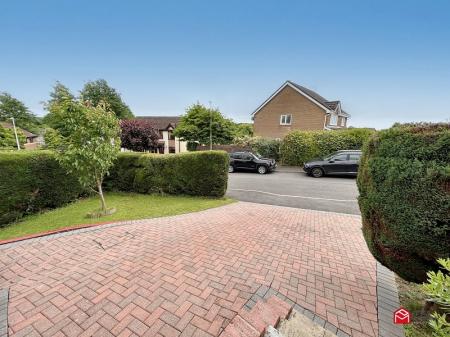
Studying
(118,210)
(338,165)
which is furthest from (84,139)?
(338,165)

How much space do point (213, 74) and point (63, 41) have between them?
42.7 ft

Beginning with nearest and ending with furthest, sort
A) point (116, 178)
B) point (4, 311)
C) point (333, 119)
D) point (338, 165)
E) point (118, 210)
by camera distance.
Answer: point (4, 311) < point (118, 210) < point (116, 178) < point (338, 165) < point (333, 119)

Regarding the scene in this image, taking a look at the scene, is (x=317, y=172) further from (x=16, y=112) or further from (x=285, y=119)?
(x=16, y=112)

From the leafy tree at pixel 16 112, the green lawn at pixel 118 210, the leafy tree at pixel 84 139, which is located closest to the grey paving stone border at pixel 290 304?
the green lawn at pixel 118 210

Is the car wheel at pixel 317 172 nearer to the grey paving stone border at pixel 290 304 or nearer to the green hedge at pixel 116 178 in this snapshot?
the green hedge at pixel 116 178

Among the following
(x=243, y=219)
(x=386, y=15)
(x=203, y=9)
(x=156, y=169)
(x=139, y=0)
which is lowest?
(x=243, y=219)

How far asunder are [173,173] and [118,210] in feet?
9.05

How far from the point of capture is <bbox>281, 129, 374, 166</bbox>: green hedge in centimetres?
1497

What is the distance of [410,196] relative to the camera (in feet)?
6.15

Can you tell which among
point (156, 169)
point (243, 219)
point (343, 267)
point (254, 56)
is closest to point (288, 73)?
point (254, 56)

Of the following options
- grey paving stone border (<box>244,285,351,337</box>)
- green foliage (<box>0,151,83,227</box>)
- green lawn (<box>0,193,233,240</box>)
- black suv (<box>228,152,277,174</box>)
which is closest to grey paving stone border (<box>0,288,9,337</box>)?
grey paving stone border (<box>244,285,351,337</box>)

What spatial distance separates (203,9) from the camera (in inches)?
455

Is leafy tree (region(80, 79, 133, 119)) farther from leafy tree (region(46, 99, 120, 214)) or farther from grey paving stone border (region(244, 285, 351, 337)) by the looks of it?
grey paving stone border (region(244, 285, 351, 337))

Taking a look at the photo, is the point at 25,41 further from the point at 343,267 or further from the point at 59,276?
the point at 343,267
